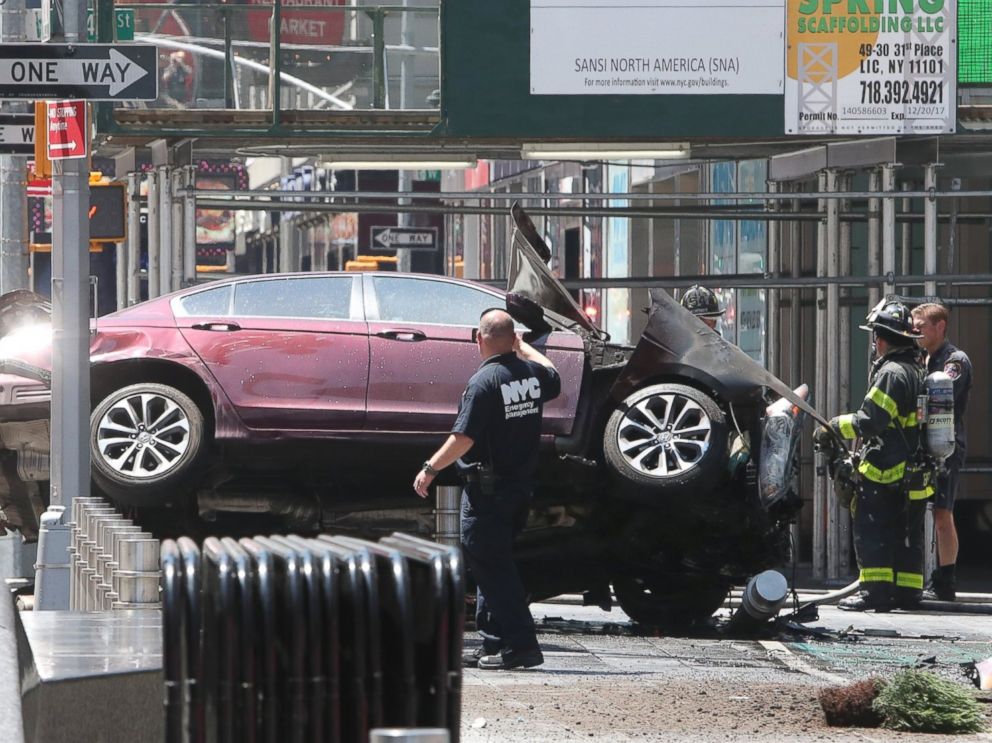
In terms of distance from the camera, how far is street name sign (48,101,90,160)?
1098cm

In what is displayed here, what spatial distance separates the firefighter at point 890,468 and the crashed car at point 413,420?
0.68 meters

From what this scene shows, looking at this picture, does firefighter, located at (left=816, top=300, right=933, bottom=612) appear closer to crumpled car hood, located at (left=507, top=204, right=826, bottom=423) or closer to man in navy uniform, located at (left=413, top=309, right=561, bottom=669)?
crumpled car hood, located at (left=507, top=204, right=826, bottom=423)

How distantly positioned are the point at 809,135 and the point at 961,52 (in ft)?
4.15

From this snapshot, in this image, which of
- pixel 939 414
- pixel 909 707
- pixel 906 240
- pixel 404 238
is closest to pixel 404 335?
pixel 939 414

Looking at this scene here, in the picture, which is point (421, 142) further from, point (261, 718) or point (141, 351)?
point (261, 718)

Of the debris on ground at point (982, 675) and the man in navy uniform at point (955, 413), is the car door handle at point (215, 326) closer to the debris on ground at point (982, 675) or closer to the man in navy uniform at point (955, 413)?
the man in navy uniform at point (955, 413)

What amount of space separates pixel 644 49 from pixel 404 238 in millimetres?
12955

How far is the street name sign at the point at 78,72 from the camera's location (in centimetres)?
1077

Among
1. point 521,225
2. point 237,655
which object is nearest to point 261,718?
point 237,655

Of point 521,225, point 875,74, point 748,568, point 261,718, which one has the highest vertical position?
point 875,74

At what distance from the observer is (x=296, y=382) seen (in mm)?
11289

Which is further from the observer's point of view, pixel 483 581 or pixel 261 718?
pixel 483 581

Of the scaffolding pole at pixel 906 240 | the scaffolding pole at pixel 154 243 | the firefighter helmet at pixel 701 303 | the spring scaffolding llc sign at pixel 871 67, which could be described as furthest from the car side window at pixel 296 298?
the scaffolding pole at pixel 906 240

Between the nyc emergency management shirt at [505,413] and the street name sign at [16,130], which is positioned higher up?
the street name sign at [16,130]
